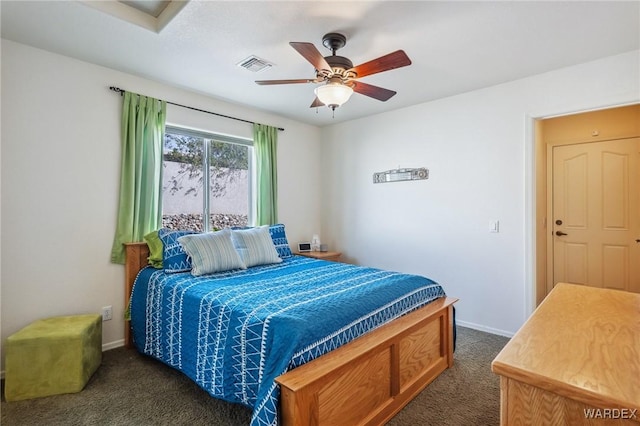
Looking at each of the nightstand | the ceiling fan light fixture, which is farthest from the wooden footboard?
the nightstand

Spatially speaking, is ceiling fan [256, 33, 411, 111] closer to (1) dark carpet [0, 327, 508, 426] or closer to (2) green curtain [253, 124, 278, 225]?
(2) green curtain [253, 124, 278, 225]

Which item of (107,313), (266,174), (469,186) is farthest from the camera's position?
(266,174)

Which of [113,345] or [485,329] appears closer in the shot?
[113,345]

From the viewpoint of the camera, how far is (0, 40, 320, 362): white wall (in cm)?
241

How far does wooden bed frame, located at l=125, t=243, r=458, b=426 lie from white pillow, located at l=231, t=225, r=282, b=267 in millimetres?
1485

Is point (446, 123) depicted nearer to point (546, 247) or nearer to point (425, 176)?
point (425, 176)

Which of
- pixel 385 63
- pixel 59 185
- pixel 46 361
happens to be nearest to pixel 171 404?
pixel 46 361

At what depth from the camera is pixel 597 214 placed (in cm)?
360

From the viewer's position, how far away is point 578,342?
98cm

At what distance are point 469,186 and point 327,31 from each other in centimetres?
219

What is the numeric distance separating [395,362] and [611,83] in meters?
2.82

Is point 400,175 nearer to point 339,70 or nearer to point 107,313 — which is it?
point 339,70

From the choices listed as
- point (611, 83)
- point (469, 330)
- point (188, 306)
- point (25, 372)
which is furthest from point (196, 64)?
point (469, 330)

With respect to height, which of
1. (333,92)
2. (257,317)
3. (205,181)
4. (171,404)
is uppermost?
(333,92)
